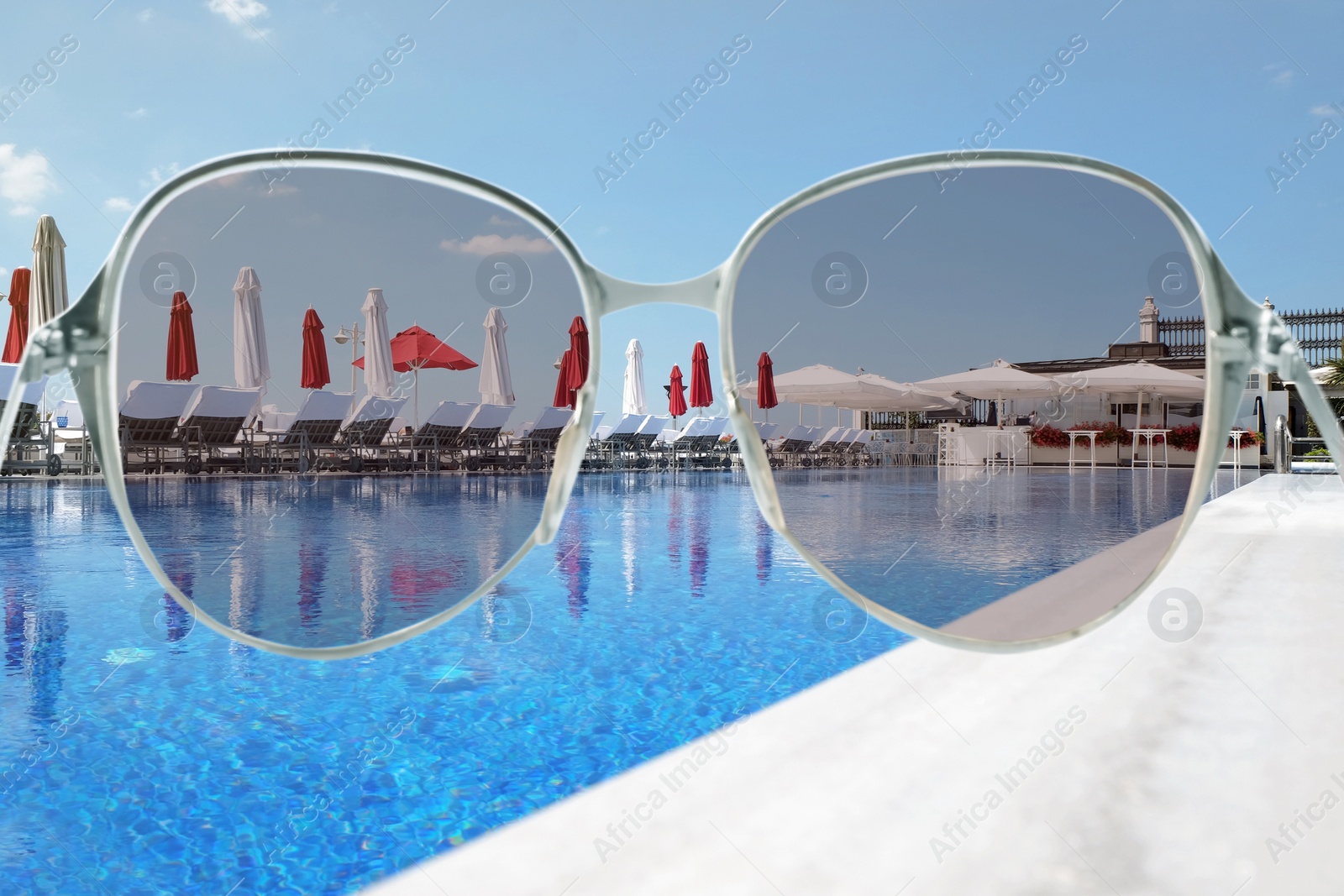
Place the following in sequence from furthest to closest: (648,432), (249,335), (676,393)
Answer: (648,432)
(249,335)
(676,393)

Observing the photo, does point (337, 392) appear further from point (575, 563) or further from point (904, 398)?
point (904, 398)

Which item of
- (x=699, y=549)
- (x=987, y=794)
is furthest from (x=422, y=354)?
(x=987, y=794)

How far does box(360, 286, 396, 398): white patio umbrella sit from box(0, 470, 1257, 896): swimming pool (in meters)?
5.57

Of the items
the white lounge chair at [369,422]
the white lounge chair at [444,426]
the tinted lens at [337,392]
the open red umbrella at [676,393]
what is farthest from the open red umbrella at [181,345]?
the open red umbrella at [676,393]

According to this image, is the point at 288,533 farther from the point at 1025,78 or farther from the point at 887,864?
the point at 887,864

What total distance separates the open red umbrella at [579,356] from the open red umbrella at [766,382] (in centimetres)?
38

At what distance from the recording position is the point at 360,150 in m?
0.63

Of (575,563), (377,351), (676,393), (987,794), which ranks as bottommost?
(575,563)

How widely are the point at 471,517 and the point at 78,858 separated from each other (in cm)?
275

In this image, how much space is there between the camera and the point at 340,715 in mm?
1067

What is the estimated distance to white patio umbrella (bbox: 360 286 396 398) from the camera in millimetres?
7344

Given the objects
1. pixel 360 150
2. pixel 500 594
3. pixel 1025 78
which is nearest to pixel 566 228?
pixel 360 150

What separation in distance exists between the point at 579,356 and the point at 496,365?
5713 millimetres

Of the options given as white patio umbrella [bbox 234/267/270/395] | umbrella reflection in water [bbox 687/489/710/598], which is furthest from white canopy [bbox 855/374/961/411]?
white patio umbrella [bbox 234/267/270/395]
